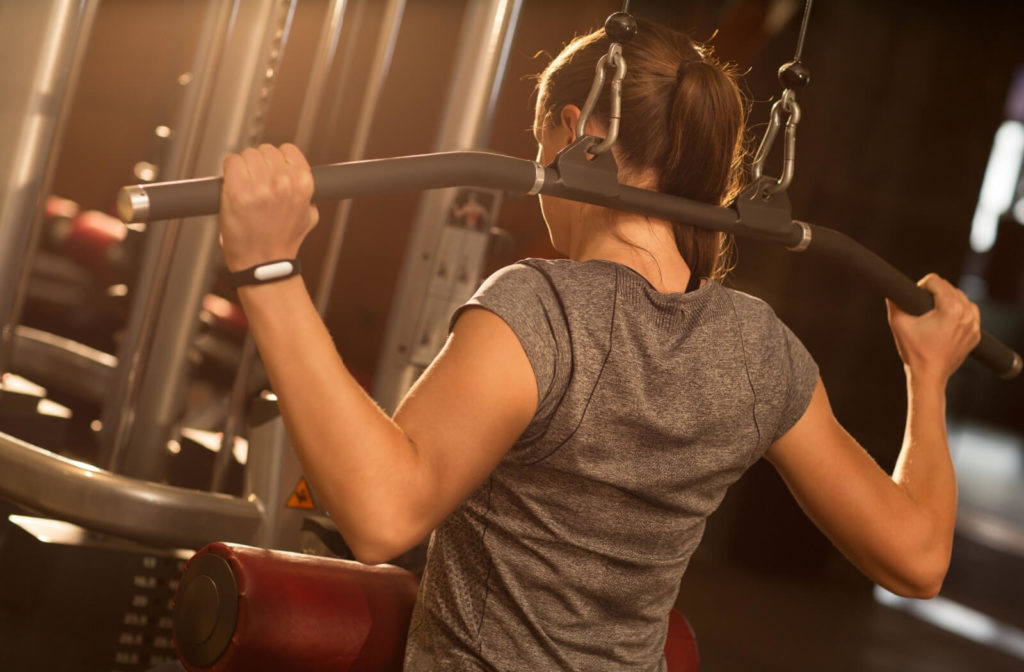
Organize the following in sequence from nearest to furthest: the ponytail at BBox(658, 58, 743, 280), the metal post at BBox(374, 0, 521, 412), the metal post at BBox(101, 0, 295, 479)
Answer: the ponytail at BBox(658, 58, 743, 280) < the metal post at BBox(374, 0, 521, 412) < the metal post at BBox(101, 0, 295, 479)

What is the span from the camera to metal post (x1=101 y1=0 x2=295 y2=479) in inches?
74.2

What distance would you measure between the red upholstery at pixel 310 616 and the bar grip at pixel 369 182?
0.38 metres

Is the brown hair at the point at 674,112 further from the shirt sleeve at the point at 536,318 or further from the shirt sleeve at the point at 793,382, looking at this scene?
the shirt sleeve at the point at 536,318

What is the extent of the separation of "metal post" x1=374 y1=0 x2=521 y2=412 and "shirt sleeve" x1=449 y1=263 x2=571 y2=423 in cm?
87

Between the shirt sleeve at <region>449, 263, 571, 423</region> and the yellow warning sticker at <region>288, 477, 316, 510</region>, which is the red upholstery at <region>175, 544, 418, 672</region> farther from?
the yellow warning sticker at <region>288, 477, 316, 510</region>

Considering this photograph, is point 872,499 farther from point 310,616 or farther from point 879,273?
point 310,616

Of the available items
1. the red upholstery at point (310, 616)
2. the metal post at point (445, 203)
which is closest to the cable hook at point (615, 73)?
the red upholstery at point (310, 616)

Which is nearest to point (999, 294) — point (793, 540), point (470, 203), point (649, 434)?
point (793, 540)

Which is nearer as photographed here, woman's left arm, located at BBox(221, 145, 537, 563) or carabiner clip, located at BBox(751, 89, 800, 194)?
woman's left arm, located at BBox(221, 145, 537, 563)

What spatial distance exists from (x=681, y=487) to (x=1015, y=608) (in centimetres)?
488

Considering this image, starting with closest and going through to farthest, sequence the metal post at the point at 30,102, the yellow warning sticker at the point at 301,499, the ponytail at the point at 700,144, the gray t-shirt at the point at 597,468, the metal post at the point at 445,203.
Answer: the gray t-shirt at the point at 597,468
the ponytail at the point at 700,144
the metal post at the point at 30,102
the yellow warning sticker at the point at 301,499
the metal post at the point at 445,203

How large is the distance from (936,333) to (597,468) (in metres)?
0.63

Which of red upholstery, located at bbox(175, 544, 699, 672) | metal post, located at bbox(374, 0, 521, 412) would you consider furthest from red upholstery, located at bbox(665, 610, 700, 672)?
metal post, located at bbox(374, 0, 521, 412)

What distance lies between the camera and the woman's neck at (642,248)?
41.9 inches
